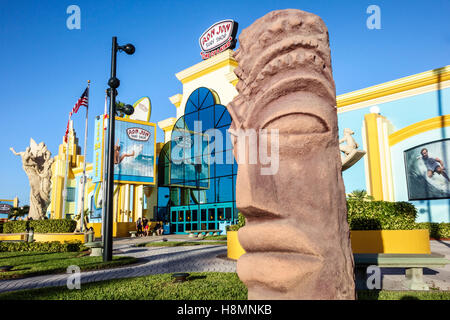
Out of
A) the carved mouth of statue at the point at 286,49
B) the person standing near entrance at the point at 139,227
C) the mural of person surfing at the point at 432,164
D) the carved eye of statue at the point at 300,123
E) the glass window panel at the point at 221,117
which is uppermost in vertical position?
the glass window panel at the point at 221,117

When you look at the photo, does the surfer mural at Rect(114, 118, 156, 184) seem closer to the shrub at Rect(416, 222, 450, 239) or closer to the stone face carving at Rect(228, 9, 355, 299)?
the shrub at Rect(416, 222, 450, 239)

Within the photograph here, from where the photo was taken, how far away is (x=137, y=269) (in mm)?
7859

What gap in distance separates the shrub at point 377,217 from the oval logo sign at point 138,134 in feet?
64.9

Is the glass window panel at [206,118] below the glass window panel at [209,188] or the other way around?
the other way around

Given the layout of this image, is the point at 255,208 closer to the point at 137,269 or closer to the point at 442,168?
the point at 137,269

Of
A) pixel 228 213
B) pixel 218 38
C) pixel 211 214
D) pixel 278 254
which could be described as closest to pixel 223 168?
pixel 228 213

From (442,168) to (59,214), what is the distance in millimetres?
35934

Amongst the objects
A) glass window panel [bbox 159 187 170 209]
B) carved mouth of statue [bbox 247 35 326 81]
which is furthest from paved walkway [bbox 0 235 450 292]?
glass window panel [bbox 159 187 170 209]

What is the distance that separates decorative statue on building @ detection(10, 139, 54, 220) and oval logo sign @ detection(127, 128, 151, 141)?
591cm

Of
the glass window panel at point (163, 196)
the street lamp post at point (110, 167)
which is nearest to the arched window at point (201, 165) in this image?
the glass window panel at point (163, 196)

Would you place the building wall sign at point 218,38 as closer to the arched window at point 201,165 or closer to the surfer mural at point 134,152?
the arched window at point 201,165

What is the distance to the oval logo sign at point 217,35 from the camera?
25.4 m

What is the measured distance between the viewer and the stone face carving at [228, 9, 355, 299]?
2.18 metres
